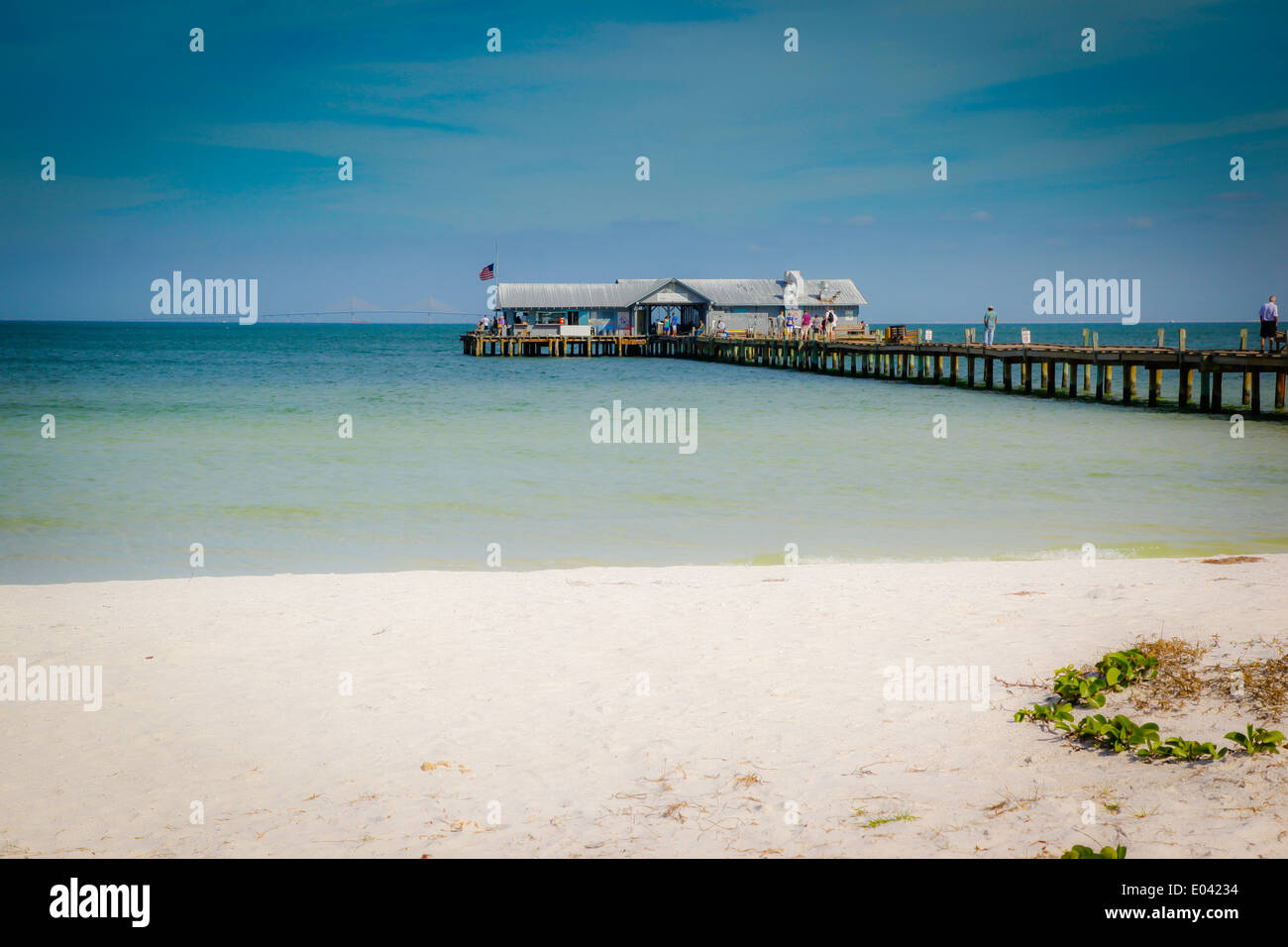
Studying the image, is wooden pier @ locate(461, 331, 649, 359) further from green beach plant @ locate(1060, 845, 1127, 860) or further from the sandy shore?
green beach plant @ locate(1060, 845, 1127, 860)

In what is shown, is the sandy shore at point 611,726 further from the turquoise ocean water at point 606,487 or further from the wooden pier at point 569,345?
the wooden pier at point 569,345

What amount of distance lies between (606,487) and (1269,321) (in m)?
23.1

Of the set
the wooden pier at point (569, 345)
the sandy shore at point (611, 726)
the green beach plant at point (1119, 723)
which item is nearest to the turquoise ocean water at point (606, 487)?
the sandy shore at point (611, 726)

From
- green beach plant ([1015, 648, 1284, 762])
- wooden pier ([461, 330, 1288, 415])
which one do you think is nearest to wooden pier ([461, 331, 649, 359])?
wooden pier ([461, 330, 1288, 415])

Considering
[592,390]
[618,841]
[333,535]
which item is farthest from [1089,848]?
[592,390]

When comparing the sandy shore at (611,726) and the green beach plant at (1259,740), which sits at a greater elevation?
the green beach plant at (1259,740)

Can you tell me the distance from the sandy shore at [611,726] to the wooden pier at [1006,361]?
25.9 meters

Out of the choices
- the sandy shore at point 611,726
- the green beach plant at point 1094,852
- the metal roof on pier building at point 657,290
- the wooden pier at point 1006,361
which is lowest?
the sandy shore at point 611,726

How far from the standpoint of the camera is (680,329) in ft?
269

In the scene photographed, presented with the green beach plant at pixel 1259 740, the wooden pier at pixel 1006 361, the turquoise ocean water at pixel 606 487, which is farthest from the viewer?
the wooden pier at pixel 1006 361

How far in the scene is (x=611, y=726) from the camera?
6.17 metres

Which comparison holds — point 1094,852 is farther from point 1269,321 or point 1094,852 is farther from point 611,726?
point 1269,321

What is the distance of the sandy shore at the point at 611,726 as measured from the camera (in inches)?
184
